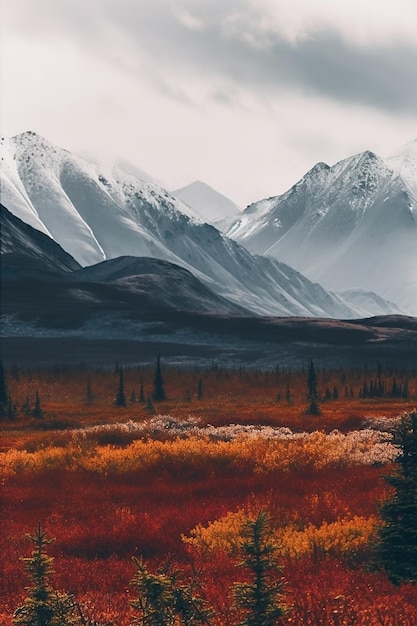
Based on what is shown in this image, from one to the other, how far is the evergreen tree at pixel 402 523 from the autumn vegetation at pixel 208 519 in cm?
7

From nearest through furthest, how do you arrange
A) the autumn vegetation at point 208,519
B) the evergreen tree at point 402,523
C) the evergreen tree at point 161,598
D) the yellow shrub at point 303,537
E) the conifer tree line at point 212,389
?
1. the evergreen tree at point 161,598
2. the autumn vegetation at point 208,519
3. the evergreen tree at point 402,523
4. the yellow shrub at point 303,537
5. the conifer tree line at point 212,389

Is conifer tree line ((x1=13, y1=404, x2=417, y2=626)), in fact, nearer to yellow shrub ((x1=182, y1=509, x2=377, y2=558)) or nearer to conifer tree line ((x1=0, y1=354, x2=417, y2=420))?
yellow shrub ((x1=182, y1=509, x2=377, y2=558))

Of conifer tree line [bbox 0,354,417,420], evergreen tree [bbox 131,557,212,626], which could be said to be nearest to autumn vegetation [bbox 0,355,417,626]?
evergreen tree [bbox 131,557,212,626]

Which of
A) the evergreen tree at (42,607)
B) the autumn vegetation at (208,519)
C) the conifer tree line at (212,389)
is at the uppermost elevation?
the evergreen tree at (42,607)

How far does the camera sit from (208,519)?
22.8 metres

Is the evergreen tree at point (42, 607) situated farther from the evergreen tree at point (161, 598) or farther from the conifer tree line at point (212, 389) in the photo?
the conifer tree line at point (212, 389)

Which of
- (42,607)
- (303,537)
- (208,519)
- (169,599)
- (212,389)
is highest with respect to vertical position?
(169,599)

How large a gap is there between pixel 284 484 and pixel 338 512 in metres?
4.74

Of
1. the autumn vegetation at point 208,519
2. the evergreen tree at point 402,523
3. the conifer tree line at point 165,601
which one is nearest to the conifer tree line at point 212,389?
the autumn vegetation at point 208,519

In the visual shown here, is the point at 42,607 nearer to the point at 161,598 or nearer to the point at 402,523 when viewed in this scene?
the point at 161,598

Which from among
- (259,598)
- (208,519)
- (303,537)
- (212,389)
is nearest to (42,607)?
(259,598)

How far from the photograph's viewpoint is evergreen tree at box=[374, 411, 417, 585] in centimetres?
1642

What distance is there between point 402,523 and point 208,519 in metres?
7.36

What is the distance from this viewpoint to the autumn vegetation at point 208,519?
1439 cm
